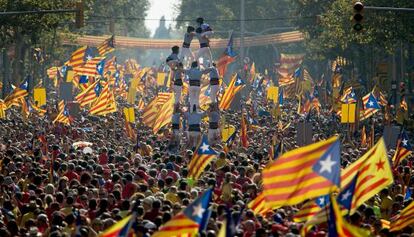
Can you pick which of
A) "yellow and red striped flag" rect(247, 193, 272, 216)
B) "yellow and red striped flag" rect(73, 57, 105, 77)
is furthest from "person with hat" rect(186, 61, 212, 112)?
"yellow and red striped flag" rect(247, 193, 272, 216)

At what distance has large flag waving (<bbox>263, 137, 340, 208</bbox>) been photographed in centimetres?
1516

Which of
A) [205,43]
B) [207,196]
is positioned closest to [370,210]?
[207,196]

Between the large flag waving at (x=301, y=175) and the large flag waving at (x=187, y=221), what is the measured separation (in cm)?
127

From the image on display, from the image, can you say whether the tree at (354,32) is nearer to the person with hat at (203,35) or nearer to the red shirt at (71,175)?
the person with hat at (203,35)

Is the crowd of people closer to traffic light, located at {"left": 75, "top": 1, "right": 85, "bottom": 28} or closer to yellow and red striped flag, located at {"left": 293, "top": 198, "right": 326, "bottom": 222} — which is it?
yellow and red striped flag, located at {"left": 293, "top": 198, "right": 326, "bottom": 222}

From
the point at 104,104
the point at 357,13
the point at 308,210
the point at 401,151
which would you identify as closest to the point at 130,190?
the point at 308,210

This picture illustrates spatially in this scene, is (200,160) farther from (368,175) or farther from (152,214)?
(368,175)

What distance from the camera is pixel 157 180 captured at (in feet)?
78.1

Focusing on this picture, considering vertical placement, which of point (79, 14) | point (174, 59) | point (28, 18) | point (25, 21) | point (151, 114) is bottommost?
point (151, 114)

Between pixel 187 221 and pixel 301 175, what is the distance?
1.70m

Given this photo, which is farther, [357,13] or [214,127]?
[214,127]

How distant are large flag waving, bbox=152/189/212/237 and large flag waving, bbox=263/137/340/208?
1267mm

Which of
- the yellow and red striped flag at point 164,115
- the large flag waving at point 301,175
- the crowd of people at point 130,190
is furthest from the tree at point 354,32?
the large flag waving at point 301,175

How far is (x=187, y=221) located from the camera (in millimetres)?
14133
